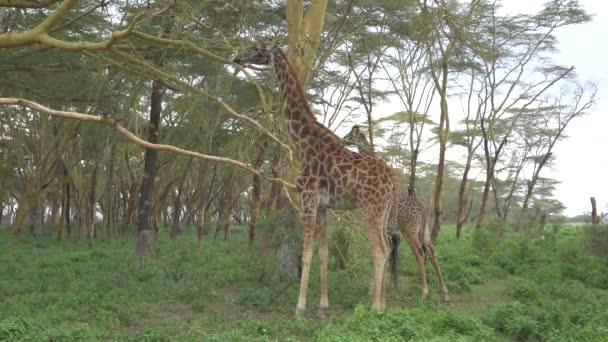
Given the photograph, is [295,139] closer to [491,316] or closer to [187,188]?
[491,316]

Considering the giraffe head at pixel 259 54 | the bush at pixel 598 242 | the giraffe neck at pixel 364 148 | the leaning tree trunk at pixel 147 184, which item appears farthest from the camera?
the bush at pixel 598 242

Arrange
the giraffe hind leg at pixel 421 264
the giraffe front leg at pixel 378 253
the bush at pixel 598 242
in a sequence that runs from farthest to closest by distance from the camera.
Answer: the bush at pixel 598 242, the giraffe hind leg at pixel 421 264, the giraffe front leg at pixel 378 253

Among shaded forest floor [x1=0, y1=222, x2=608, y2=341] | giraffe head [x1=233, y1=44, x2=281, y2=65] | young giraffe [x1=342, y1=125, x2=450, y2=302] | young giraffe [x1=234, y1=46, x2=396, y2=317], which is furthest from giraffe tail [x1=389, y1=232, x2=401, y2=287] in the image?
giraffe head [x1=233, y1=44, x2=281, y2=65]

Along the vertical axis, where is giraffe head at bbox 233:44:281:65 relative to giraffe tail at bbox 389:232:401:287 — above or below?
above

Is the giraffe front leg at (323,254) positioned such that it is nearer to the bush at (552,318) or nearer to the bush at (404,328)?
the bush at (404,328)

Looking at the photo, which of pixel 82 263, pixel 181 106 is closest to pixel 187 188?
pixel 181 106

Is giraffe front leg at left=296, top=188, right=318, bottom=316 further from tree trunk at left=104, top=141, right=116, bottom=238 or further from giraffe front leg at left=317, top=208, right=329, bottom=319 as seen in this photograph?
tree trunk at left=104, top=141, right=116, bottom=238

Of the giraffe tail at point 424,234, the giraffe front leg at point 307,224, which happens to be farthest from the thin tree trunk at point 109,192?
the giraffe front leg at point 307,224

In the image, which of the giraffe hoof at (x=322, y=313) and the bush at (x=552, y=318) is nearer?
the bush at (x=552, y=318)

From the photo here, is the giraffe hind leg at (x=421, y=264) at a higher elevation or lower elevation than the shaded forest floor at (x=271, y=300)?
higher

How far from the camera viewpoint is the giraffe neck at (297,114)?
761cm

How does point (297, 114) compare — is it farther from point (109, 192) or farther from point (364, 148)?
point (109, 192)

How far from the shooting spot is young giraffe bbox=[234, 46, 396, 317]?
23.8ft

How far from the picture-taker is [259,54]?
305 inches
